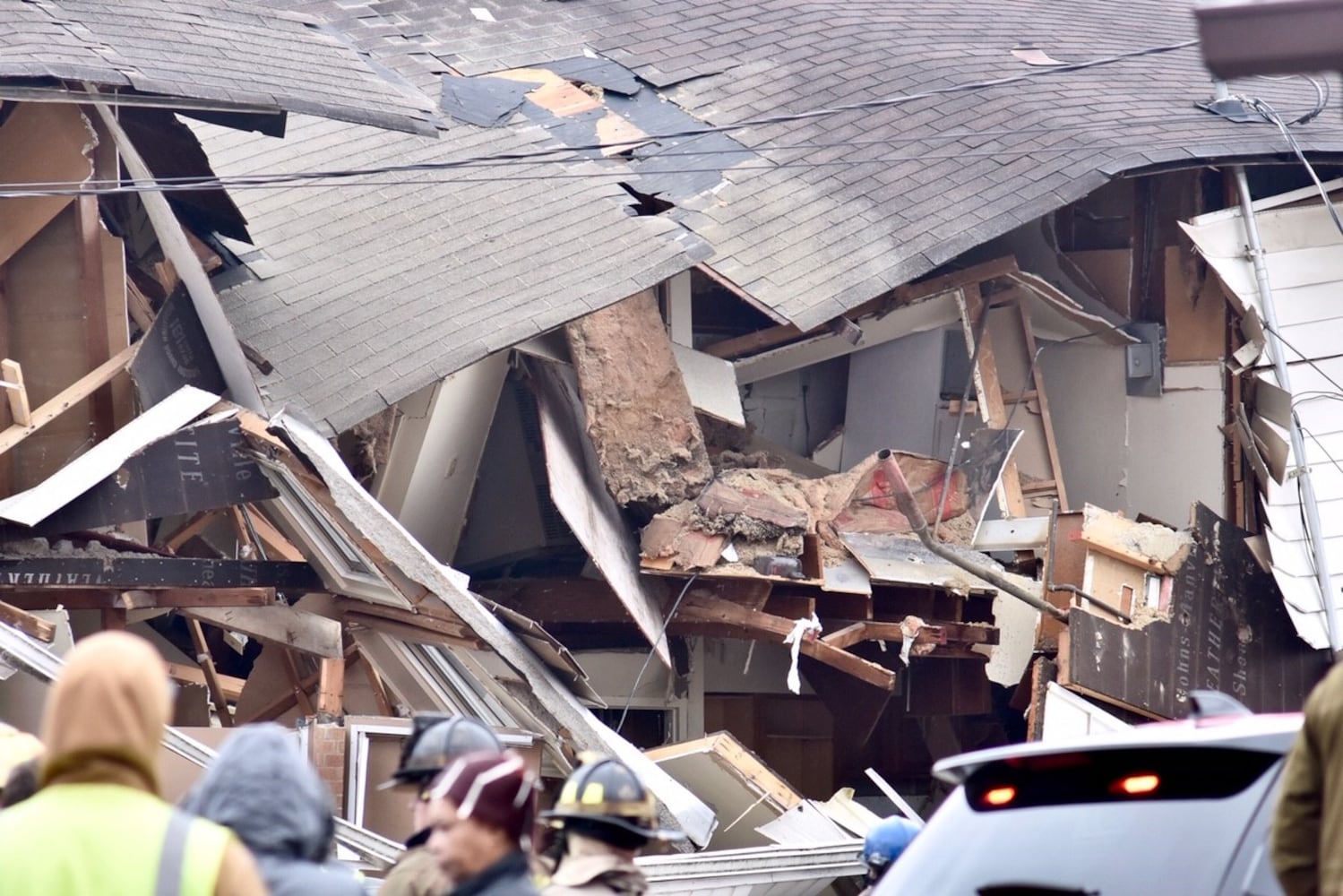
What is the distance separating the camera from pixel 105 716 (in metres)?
2.90

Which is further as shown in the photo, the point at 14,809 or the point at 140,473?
the point at 140,473

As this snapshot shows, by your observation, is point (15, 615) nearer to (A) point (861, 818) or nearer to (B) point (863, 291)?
(A) point (861, 818)

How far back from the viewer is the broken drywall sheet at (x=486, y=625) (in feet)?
26.4

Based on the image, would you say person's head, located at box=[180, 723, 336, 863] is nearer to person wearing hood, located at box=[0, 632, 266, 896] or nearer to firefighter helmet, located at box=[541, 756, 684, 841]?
person wearing hood, located at box=[0, 632, 266, 896]

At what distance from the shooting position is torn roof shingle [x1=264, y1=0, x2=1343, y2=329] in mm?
11812

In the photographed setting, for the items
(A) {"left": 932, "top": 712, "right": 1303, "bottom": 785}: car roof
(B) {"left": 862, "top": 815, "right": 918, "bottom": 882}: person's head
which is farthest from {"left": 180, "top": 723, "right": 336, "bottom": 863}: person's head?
(B) {"left": 862, "top": 815, "right": 918, "bottom": 882}: person's head

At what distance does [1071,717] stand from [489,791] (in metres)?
7.03

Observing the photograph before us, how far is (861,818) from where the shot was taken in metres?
9.67

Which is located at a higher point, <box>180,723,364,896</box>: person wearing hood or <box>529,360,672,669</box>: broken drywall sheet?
<box>180,723,364,896</box>: person wearing hood

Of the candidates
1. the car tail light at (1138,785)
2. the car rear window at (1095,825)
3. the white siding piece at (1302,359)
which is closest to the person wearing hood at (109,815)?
the car rear window at (1095,825)

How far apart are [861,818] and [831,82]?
676cm

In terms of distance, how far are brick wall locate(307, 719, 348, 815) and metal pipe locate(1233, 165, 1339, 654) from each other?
20.9 ft

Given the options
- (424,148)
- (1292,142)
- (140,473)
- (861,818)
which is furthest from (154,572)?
(1292,142)

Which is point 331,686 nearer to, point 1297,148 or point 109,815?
point 109,815
